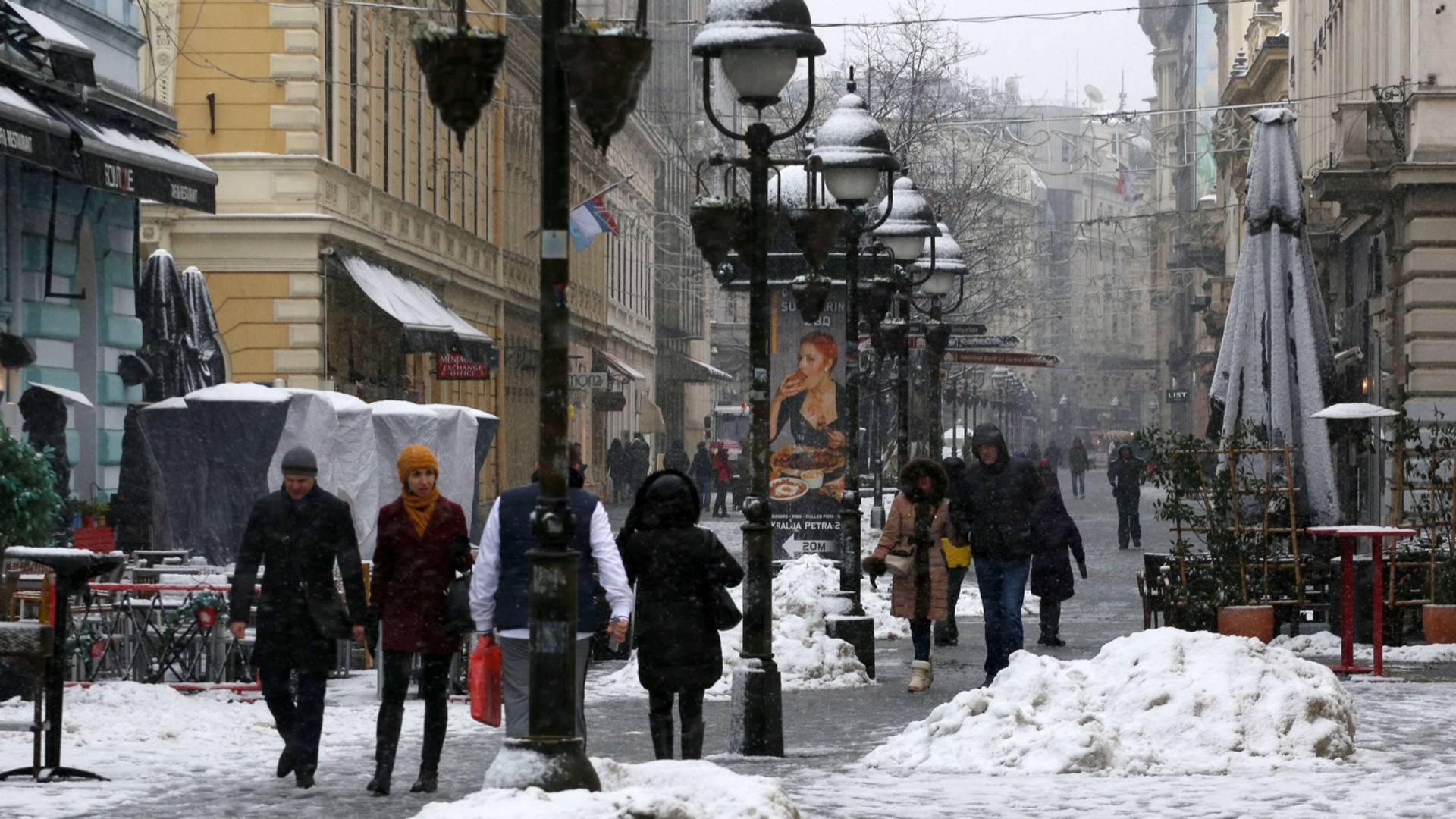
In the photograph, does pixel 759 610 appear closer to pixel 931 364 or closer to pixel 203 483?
pixel 203 483

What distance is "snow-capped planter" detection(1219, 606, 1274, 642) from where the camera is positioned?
17.5 meters

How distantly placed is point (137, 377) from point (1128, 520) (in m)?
20.4

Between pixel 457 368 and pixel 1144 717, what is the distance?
30067mm

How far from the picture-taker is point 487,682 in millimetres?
10703

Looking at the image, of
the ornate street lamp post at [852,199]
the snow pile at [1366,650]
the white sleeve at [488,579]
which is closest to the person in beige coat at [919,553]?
the ornate street lamp post at [852,199]

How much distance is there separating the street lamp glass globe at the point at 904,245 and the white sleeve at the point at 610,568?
12991 mm

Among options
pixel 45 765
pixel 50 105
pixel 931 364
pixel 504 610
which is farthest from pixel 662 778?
pixel 931 364

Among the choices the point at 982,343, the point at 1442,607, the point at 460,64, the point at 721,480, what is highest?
the point at 982,343

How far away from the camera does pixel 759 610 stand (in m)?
13.2

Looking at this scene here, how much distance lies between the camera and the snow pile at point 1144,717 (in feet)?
39.9

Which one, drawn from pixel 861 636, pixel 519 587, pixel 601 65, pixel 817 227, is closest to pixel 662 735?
pixel 519 587

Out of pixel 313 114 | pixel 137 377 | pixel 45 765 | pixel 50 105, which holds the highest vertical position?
pixel 313 114

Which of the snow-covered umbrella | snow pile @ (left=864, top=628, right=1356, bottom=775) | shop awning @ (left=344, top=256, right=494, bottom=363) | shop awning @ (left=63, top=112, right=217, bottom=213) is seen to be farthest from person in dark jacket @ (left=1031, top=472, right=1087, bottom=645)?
shop awning @ (left=344, top=256, right=494, bottom=363)

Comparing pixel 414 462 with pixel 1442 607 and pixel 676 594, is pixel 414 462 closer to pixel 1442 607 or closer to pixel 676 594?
pixel 676 594
